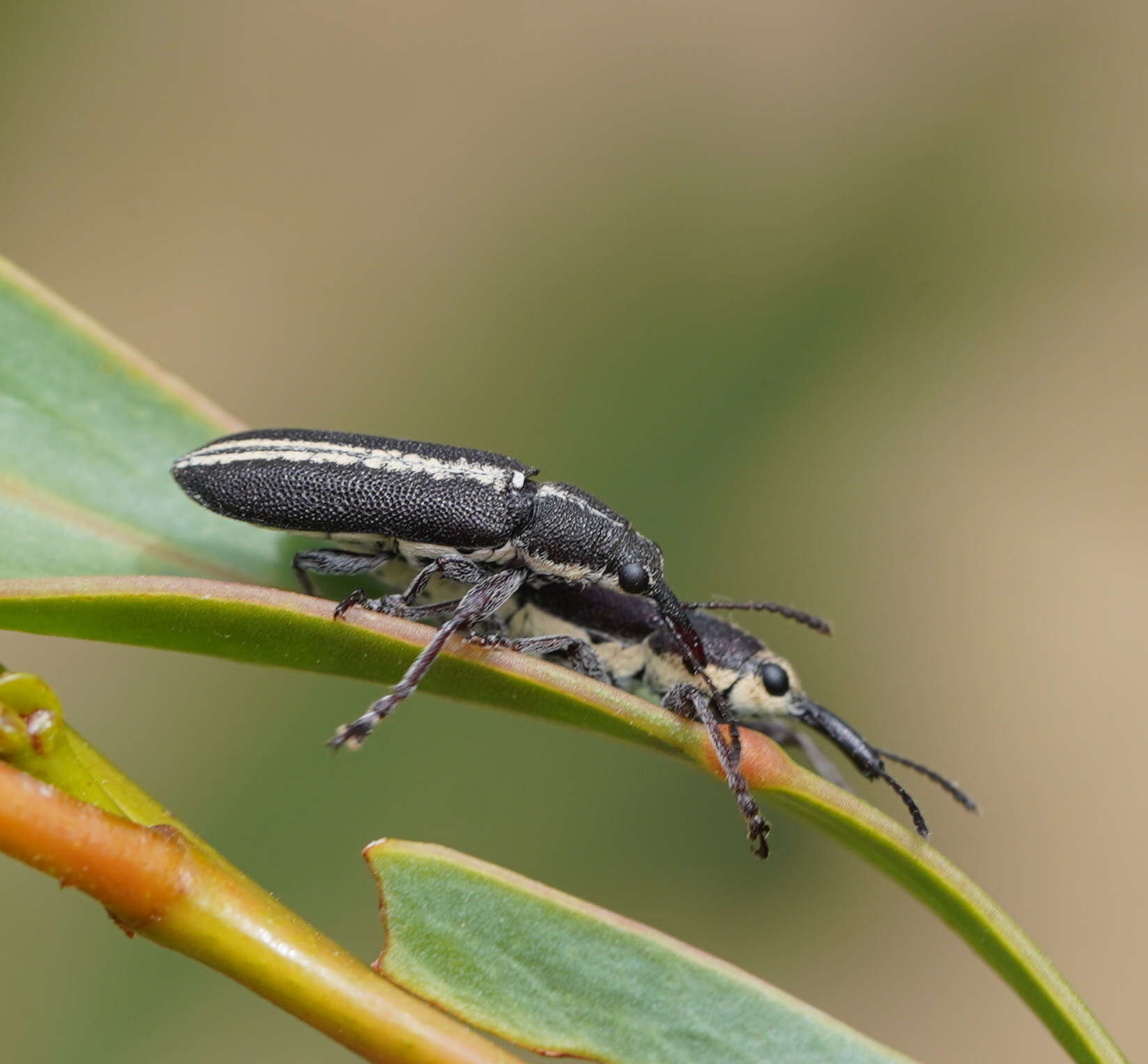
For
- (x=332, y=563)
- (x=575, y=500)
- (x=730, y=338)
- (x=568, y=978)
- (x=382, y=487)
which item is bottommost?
(x=332, y=563)

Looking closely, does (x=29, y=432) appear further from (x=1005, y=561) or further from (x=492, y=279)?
(x=1005, y=561)

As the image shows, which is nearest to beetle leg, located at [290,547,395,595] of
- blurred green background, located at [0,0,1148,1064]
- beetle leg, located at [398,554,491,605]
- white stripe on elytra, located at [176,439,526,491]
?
beetle leg, located at [398,554,491,605]

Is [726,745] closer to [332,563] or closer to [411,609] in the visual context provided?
[411,609]

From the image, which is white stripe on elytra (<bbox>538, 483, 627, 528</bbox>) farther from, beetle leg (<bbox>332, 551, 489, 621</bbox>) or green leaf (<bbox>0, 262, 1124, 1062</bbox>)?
green leaf (<bbox>0, 262, 1124, 1062</bbox>)

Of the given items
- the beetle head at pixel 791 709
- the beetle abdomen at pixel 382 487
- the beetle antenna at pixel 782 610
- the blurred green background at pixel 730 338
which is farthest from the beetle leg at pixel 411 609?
the blurred green background at pixel 730 338

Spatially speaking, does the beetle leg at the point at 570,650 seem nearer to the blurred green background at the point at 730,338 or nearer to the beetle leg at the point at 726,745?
the beetle leg at the point at 726,745

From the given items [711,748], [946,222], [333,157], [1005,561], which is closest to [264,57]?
[333,157]

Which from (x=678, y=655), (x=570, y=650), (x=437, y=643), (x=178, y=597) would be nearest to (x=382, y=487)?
(x=570, y=650)
